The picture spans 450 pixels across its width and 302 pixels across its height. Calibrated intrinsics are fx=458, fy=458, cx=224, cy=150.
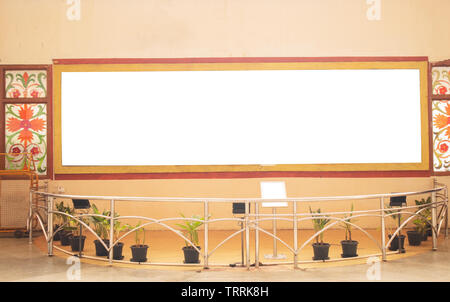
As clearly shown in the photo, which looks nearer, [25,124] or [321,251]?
[321,251]

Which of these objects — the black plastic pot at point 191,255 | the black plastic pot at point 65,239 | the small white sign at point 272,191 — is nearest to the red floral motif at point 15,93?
the black plastic pot at point 65,239

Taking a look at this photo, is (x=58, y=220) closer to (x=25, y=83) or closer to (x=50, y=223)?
(x=50, y=223)

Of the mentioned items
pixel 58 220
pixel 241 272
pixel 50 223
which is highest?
pixel 50 223

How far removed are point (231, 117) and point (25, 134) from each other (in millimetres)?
3794

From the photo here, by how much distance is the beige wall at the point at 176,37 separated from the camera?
8344 mm

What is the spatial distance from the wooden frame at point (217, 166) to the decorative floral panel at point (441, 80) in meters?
0.52

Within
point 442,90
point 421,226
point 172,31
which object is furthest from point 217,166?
point 442,90

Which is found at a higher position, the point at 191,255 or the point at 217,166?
the point at 217,166

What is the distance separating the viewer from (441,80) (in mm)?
8500

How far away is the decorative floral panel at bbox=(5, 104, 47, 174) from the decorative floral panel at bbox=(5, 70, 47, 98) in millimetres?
220

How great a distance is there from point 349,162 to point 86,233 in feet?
15.9

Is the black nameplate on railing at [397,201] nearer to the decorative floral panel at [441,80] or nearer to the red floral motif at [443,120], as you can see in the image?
the red floral motif at [443,120]

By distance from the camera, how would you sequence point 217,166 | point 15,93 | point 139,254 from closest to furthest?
point 139,254, point 217,166, point 15,93

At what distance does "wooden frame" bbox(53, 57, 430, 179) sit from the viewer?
8320 millimetres
